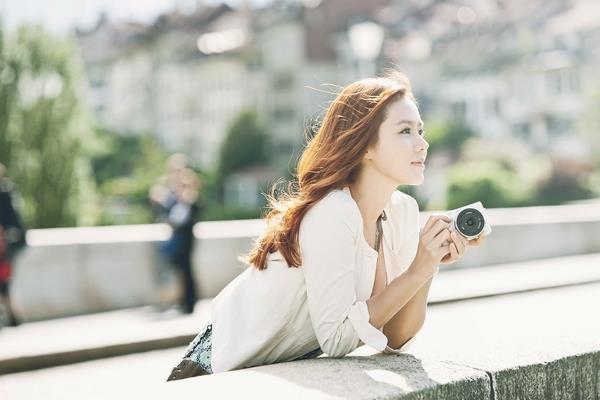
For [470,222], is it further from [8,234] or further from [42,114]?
[42,114]

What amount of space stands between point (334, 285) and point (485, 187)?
51684mm

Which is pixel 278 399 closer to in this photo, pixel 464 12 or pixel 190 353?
pixel 190 353

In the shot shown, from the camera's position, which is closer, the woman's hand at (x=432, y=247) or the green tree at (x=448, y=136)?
the woman's hand at (x=432, y=247)

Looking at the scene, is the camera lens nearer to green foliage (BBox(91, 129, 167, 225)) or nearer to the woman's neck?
the woman's neck

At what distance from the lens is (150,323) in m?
10.0

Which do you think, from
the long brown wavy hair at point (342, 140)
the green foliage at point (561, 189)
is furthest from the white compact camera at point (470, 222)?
the green foliage at point (561, 189)

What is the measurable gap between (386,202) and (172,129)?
88.6m

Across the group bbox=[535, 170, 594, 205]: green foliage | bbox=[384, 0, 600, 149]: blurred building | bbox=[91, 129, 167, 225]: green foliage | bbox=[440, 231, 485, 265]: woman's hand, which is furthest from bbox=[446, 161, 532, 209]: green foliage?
bbox=[440, 231, 485, 265]: woman's hand

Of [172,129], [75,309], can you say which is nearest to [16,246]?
[75,309]

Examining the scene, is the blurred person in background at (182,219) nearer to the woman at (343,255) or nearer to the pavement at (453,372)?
the pavement at (453,372)

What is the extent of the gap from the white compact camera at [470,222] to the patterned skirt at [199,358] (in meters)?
0.63

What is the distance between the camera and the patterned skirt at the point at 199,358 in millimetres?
2924

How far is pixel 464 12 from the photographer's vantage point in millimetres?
74625

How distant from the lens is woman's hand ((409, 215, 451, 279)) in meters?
2.71
